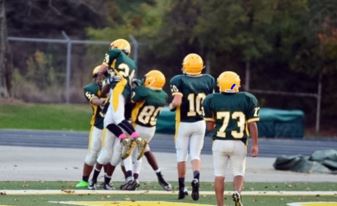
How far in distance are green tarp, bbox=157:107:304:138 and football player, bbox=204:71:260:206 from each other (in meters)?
19.6

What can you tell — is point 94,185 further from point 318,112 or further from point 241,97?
point 318,112

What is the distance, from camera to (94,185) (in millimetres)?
16562

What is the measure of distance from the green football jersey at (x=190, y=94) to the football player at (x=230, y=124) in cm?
177

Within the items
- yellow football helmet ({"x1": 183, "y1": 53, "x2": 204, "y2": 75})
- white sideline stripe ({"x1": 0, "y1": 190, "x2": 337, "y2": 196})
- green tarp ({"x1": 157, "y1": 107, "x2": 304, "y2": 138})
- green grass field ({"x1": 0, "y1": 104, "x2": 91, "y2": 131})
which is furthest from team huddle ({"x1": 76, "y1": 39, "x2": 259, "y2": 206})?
green grass field ({"x1": 0, "y1": 104, "x2": 91, "y2": 131})

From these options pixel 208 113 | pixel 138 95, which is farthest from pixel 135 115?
pixel 208 113

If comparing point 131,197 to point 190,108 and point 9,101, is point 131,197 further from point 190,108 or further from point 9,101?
point 9,101

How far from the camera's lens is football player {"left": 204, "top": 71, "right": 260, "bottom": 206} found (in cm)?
1399

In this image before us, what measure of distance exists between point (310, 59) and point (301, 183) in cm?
2010

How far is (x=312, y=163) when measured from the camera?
22.3 metres

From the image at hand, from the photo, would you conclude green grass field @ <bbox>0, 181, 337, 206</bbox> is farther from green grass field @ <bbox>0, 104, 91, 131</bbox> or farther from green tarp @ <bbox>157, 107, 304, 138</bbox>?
green grass field @ <bbox>0, 104, 91, 131</bbox>

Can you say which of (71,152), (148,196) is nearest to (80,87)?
(71,152)

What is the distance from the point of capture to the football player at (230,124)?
45.9ft

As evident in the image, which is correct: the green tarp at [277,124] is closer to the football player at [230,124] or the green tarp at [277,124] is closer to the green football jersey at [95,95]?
the green football jersey at [95,95]

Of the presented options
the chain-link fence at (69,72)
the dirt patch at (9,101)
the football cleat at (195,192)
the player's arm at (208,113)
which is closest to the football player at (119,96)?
the football cleat at (195,192)
